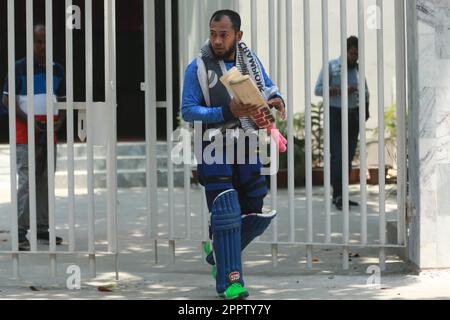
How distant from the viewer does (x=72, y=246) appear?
7137mm

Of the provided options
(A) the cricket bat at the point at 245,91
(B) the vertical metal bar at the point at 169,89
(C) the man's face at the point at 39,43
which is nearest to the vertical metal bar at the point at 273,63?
(B) the vertical metal bar at the point at 169,89

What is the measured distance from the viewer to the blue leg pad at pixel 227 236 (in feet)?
20.6

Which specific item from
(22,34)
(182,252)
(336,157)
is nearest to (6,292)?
(182,252)

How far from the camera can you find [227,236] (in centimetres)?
630

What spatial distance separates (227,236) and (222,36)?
128 cm

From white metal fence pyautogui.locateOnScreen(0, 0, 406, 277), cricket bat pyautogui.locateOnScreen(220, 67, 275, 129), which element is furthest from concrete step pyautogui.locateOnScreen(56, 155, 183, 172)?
cricket bat pyautogui.locateOnScreen(220, 67, 275, 129)

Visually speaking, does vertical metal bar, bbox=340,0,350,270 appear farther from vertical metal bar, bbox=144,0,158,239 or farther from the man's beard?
vertical metal bar, bbox=144,0,158,239

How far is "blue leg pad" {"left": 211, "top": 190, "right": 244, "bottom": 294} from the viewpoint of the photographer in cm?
628

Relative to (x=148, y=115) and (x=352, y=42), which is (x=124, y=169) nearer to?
(x=352, y=42)

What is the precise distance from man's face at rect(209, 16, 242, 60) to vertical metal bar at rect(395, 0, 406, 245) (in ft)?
4.79

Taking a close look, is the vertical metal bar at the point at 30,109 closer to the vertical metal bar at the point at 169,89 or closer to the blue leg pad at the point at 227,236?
the vertical metal bar at the point at 169,89

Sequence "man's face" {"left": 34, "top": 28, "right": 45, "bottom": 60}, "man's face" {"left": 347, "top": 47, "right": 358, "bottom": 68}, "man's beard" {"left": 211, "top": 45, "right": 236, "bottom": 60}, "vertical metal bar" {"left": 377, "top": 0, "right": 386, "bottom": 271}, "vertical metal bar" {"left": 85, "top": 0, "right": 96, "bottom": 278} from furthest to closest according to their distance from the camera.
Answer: "man's face" {"left": 347, "top": 47, "right": 358, "bottom": 68}, "man's face" {"left": 34, "top": 28, "right": 45, "bottom": 60}, "vertical metal bar" {"left": 377, "top": 0, "right": 386, "bottom": 271}, "vertical metal bar" {"left": 85, "top": 0, "right": 96, "bottom": 278}, "man's beard" {"left": 211, "top": 45, "right": 236, "bottom": 60}
